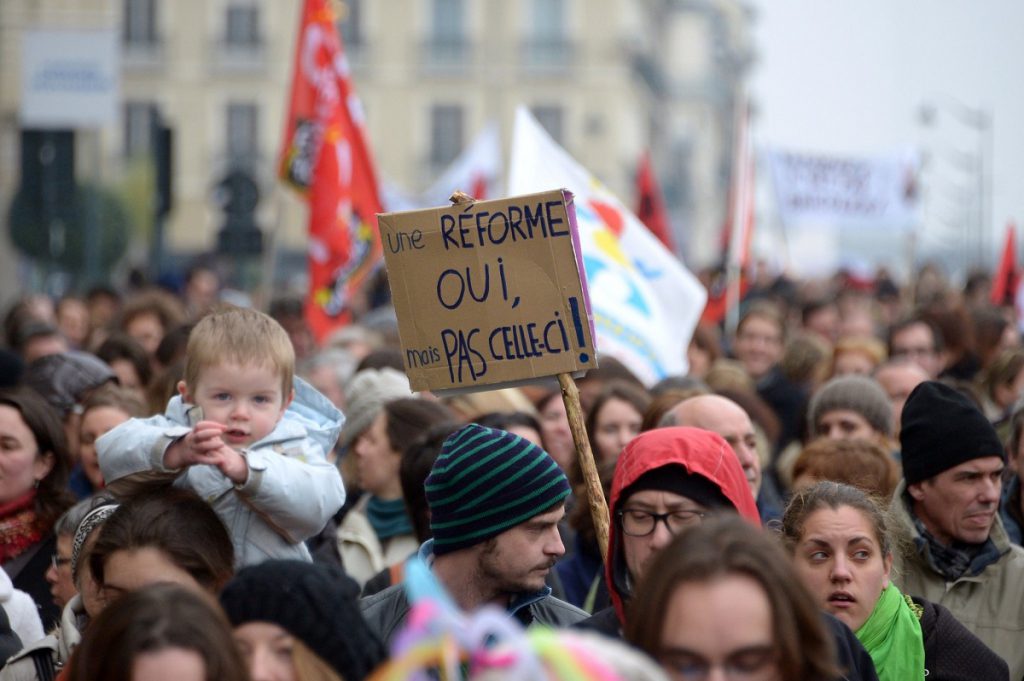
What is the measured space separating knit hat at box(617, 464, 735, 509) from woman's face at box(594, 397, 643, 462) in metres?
2.91

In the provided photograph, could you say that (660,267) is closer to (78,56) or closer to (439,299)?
(439,299)

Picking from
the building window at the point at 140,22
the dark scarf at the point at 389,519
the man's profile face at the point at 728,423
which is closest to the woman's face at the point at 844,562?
the man's profile face at the point at 728,423

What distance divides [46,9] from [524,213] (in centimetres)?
2156

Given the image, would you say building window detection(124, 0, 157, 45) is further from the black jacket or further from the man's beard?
the black jacket

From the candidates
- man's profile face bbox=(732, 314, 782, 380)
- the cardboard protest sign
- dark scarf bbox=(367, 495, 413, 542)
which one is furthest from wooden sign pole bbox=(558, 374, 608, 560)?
man's profile face bbox=(732, 314, 782, 380)

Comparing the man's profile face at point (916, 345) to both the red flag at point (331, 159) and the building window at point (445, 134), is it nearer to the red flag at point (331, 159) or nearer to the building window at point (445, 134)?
the red flag at point (331, 159)

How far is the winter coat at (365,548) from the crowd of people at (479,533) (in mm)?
13

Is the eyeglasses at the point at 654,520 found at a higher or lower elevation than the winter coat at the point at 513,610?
higher

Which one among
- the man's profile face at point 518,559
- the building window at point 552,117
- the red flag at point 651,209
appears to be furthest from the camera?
the building window at point 552,117

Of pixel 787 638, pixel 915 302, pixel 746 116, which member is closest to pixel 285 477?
pixel 787 638

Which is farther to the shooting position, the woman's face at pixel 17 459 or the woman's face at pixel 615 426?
the woman's face at pixel 615 426

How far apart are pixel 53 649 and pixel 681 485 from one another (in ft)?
5.48

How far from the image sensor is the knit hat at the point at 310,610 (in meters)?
3.20

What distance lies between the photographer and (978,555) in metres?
5.50
